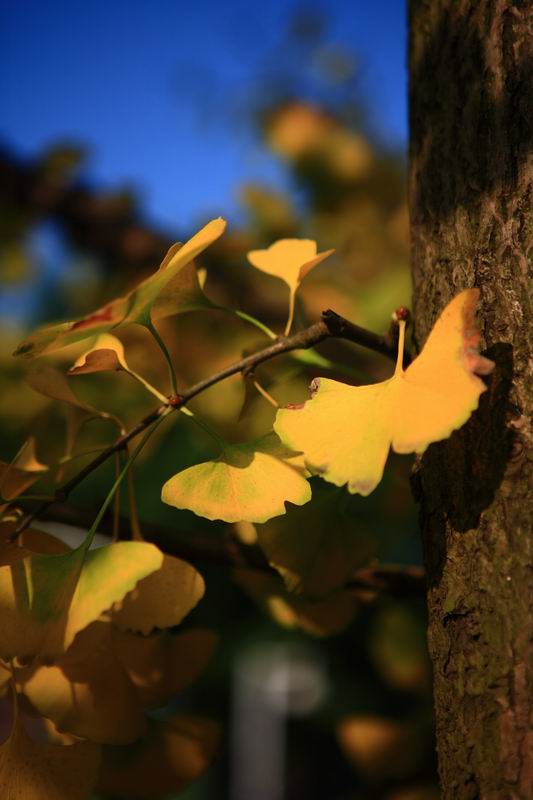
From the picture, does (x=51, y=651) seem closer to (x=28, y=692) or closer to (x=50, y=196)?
(x=28, y=692)

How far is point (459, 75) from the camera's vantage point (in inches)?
11.0

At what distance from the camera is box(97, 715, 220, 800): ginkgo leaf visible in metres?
0.35

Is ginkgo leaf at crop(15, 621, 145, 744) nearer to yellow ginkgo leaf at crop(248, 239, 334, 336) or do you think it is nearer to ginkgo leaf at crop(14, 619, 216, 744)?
ginkgo leaf at crop(14, 619, 216, 744)

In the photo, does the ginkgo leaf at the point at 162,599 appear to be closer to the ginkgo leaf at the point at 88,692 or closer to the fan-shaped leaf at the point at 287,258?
the ginkgo leaf at the point at 88,692

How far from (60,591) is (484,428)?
0.14 meters

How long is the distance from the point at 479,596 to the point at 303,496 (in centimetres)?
6

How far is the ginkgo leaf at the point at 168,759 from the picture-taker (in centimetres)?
35

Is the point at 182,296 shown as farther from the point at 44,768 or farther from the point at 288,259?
the point at 44,768

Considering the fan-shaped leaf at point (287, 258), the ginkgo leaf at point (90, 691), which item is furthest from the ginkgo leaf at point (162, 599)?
the fan-shaped leaf at point (287, 258)

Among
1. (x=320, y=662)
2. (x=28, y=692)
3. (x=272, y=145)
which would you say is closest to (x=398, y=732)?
(x=28, y=692)

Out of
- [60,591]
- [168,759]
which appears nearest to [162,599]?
[60,591]

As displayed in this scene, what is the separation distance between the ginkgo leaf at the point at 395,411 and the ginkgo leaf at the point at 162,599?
64 mm

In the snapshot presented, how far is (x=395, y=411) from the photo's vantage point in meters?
0.22

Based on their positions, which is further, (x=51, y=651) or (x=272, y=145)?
(x=272, y=145)
